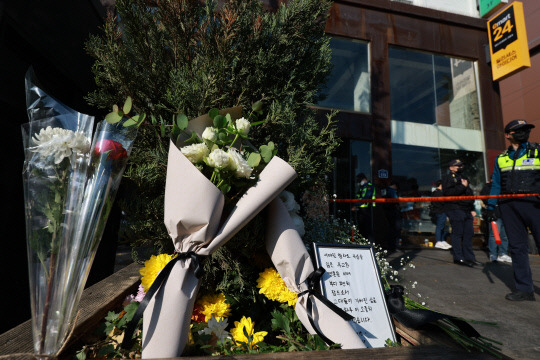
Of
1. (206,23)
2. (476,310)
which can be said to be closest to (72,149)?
(206,23)

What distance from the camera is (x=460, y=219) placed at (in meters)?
5.82

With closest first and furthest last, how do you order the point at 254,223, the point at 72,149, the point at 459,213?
the point at 72,149
the point at 254,223
the point at 459,213

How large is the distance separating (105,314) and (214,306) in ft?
1.58

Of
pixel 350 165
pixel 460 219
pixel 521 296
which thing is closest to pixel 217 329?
pixel 521 296

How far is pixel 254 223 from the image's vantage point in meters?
1.52

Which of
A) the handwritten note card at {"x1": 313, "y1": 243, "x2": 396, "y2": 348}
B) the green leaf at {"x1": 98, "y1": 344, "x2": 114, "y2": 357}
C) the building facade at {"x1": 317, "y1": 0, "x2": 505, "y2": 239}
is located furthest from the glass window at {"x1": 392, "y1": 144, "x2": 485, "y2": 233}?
the green leaf at {"x1": 98, "y1": 344, "x2": 114, "y2": 357}

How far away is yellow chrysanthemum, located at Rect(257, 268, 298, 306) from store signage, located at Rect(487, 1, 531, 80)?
34.9 ft

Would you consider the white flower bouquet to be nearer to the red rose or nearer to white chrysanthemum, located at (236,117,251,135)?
the red rose

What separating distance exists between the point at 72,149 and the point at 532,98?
16.4 metres

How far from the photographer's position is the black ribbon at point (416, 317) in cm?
120

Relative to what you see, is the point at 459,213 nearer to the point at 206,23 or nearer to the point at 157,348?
the point at 206,23

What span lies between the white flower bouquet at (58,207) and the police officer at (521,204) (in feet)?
13.9

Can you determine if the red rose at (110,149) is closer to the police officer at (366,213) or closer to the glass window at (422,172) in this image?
the police officer at (366,213)

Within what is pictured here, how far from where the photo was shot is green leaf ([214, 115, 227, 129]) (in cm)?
142
